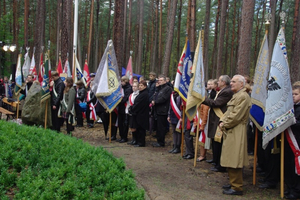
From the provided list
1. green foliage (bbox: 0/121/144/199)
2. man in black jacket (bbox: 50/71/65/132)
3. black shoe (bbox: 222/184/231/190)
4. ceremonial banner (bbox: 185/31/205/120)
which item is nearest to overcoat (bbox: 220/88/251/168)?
black shoe (bbox: 222/184/231/190)

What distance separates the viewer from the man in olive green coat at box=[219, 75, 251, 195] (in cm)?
527

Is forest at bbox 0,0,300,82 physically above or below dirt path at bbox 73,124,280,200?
above

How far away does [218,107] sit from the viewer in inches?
261

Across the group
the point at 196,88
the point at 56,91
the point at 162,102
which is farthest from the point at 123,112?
the point at 196,88

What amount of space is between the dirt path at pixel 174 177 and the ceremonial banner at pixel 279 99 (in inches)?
50.8

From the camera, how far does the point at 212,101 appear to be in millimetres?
6551

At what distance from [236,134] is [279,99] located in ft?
3.24

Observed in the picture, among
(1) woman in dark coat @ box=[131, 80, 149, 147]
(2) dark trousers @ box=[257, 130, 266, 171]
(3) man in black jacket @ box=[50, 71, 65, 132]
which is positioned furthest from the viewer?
(3) man in black jacket @ box=[50, 71, 65, 132]

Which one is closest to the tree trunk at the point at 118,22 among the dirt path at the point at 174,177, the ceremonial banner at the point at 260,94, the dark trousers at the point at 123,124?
the dark trousers at the point at 123,124

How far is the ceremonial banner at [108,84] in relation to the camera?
Answer: 948 cm

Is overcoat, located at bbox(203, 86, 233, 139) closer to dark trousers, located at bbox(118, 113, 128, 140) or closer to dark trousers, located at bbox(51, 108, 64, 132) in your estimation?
dark trousers, located at bbox(118, 113, 128, 140)

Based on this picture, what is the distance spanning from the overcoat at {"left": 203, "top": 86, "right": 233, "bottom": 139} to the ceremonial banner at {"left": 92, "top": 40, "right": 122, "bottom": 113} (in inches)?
143

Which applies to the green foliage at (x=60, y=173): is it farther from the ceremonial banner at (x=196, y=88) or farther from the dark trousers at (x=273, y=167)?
the dark trousers at (x=273, y=167)

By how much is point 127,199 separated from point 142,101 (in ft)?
18.1
